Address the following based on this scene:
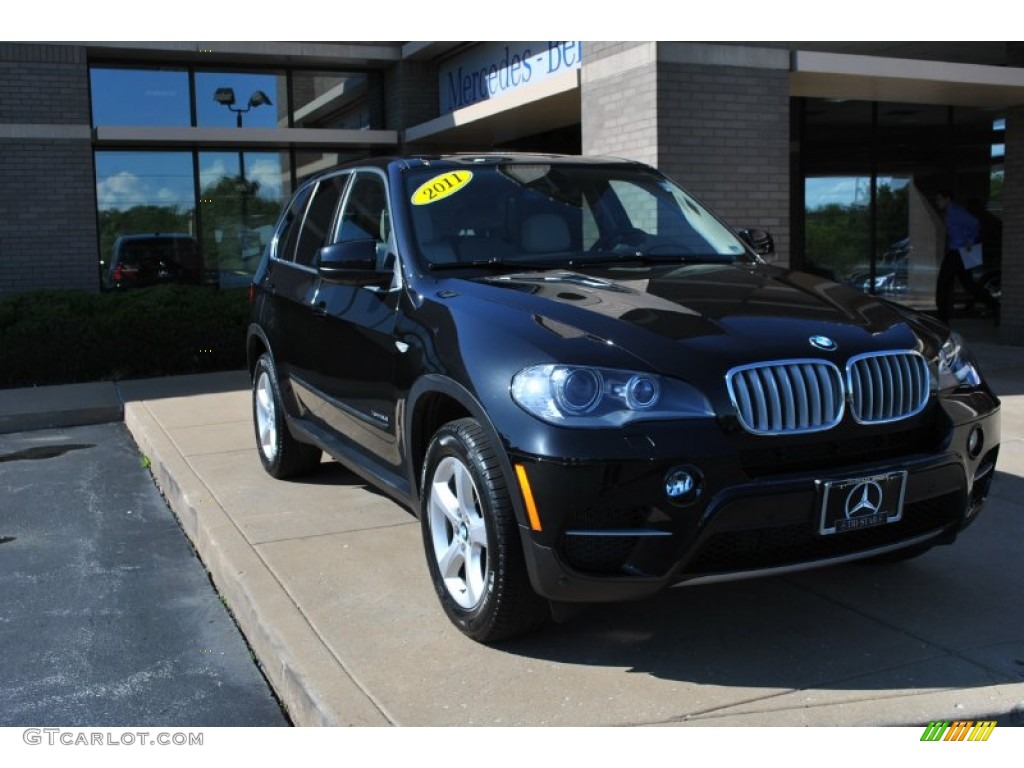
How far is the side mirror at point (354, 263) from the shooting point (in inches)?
171

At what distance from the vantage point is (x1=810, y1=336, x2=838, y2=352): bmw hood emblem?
11.4 ft

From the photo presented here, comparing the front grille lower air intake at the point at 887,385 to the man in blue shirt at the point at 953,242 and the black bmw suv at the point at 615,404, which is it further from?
the man in blue shirt at the point at 953,242

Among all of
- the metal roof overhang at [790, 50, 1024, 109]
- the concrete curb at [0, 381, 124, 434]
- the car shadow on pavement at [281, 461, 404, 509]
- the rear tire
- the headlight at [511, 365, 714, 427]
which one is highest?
the metal roof overhang at [790, 50, 1024, 109]

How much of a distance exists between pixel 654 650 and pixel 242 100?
13315 mm

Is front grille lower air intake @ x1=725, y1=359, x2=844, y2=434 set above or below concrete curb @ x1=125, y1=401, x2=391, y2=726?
above

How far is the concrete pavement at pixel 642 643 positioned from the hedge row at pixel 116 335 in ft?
21.7

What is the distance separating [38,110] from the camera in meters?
13.7

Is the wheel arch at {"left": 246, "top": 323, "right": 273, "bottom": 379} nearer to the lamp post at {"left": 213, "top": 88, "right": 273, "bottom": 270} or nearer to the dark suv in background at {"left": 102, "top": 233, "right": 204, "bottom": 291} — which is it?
the dark suv in background at {"left": 102, "top": 233, "right": 204, "bottom": 291}

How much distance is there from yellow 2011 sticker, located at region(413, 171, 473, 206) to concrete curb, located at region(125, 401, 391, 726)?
1755 millimetres

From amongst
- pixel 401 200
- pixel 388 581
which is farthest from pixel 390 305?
pixel 388 581

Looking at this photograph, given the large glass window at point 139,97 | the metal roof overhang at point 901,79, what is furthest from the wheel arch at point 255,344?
the large glass window at point 139,97

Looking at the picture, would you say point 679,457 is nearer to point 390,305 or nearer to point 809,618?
point 809,618

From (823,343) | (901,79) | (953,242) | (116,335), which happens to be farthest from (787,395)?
(953,242)
